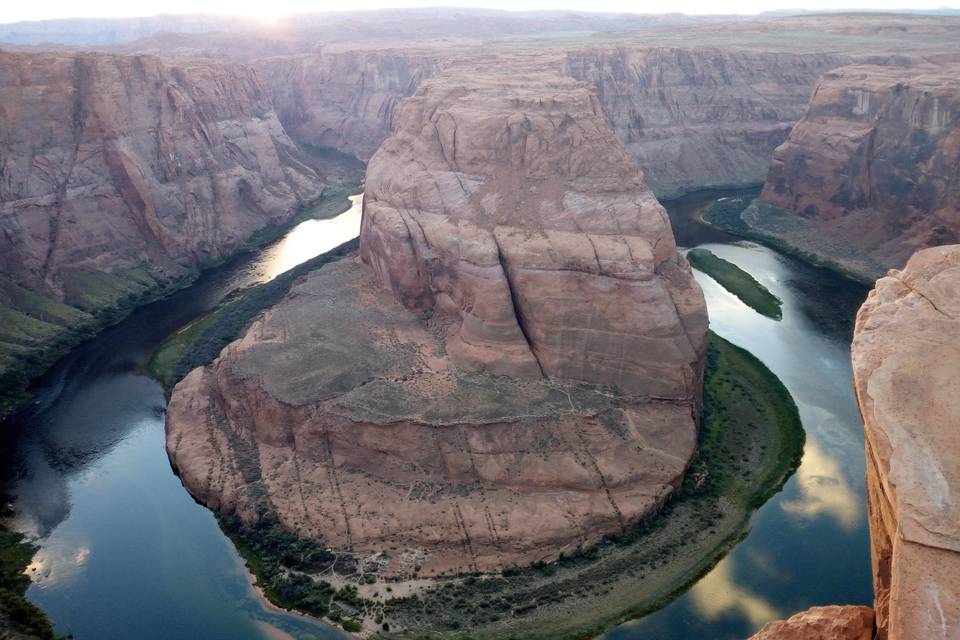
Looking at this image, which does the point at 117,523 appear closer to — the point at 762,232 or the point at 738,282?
the point at 738,282

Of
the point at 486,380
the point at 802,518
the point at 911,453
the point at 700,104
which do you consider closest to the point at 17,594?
the point at 486,380

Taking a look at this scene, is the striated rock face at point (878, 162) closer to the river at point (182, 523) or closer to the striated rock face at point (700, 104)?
the striated rock face at point (700, 104)

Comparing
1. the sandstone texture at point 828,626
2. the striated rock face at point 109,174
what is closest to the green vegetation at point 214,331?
the striated rock face at point 109,174

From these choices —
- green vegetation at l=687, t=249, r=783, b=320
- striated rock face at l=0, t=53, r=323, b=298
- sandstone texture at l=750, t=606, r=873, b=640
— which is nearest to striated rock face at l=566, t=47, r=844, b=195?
green vegetation at l=687, t=249, r=783, b=320

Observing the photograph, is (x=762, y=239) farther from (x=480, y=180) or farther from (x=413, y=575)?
(x=413, y=575)

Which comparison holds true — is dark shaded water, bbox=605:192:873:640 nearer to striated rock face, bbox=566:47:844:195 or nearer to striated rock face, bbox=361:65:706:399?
striated rock face, bbox=361:65:706:399

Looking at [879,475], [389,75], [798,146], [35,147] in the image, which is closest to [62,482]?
[35,147]
